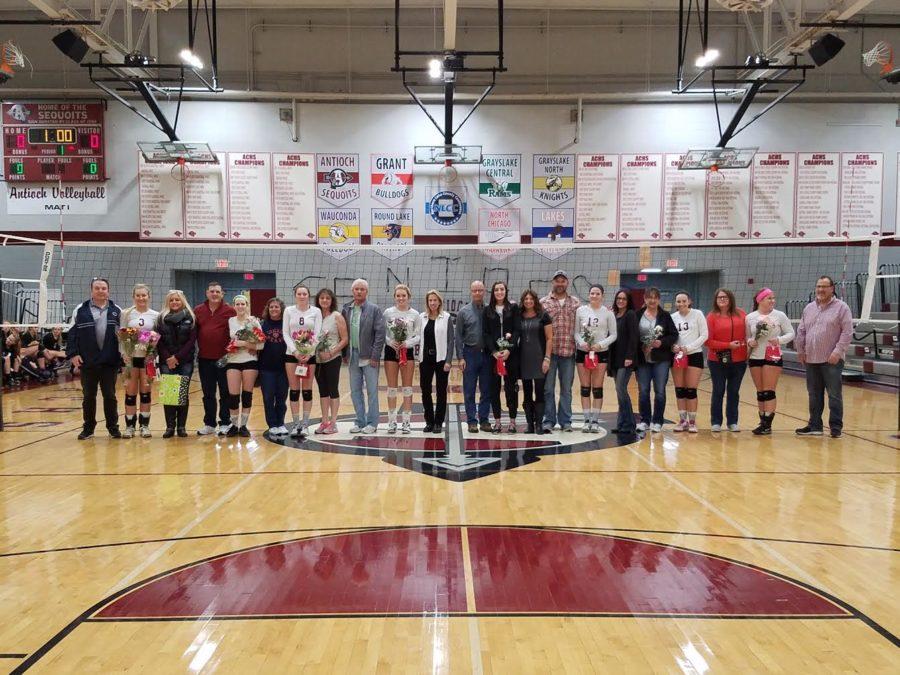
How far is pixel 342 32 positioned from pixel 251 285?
6526mm

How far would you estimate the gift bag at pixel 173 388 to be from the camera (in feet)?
21.9

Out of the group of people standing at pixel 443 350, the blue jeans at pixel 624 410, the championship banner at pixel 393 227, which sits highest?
the championship banner at pixel 393 227

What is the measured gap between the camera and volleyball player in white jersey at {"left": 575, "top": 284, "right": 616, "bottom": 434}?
694 centimetres

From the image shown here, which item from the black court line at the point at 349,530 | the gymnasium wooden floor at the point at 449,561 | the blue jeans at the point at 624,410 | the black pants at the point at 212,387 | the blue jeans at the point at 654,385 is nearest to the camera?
the gymnasium wooden floor at the point at 449,561

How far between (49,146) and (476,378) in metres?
13.1

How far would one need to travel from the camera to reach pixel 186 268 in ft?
48.8

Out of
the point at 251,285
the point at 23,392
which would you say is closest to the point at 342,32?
the point at 251,285

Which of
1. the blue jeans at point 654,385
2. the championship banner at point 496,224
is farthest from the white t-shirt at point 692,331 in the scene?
the championship banner at point 496,224

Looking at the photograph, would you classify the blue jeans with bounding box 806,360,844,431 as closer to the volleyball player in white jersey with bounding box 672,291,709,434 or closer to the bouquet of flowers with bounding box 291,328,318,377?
the volleyball player in white jersey with bounding box 672,291,709,434

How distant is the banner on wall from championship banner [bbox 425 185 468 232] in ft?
25.1

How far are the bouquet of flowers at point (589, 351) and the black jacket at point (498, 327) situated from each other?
0.80 m

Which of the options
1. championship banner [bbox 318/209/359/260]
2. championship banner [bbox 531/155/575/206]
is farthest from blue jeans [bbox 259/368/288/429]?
championship banner [bbox 531/155/575/206]

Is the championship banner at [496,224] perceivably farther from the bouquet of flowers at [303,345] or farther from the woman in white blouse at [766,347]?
the bouquet of flowers at [303,345]

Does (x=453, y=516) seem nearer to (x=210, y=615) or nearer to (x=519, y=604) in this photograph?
(x=519, y=604)
